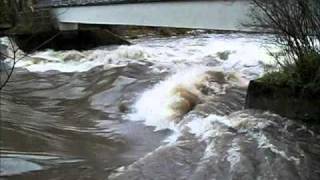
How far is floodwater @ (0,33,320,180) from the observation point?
8.99 meters

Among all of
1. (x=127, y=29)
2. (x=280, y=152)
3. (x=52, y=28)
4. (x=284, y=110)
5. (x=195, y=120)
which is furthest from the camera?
(x=127, y=29)

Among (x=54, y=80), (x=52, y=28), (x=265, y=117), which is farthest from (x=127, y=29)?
(x=265, y=117)

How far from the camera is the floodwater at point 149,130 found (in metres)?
8.99

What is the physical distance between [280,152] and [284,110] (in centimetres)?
189

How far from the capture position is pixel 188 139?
10719 mm

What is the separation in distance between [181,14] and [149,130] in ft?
19.4

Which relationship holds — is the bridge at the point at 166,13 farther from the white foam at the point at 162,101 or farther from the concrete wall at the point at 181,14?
the white foam at the point at 162,101

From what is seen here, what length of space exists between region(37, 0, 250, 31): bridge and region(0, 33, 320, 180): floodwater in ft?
5.64

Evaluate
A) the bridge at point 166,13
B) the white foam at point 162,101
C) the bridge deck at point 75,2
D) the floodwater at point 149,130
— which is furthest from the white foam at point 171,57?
the white foam at point 162,101

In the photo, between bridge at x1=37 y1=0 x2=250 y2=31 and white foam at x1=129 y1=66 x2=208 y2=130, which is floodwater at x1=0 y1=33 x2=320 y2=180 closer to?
white foam at x1=129 y1=66 x2=208 y2=130

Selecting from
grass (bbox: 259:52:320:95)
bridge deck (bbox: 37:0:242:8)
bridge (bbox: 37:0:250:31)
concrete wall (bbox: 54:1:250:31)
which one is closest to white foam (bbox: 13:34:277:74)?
bridge (bbox: 37:0:250:31)

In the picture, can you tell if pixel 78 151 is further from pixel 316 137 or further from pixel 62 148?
pixel 316 137

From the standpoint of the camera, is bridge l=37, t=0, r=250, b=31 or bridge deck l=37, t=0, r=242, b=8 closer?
bridge l=37, t=0, r=250, b=31

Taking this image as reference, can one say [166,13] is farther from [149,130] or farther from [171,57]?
[171,57]
